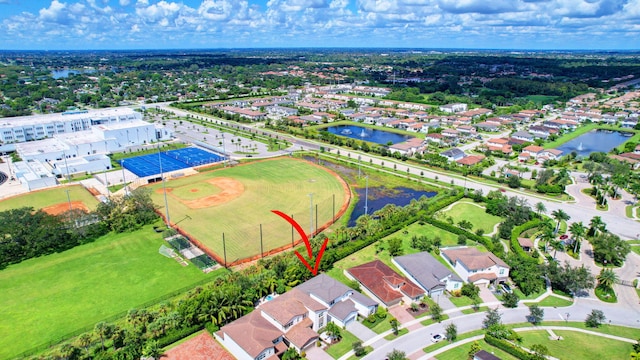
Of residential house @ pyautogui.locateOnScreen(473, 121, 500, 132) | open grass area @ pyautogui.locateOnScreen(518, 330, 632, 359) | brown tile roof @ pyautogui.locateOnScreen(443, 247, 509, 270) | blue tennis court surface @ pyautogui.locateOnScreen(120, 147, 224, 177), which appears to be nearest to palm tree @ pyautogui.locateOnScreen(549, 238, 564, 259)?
brown tile roof @ pyautogui.locateOnScreen(443, 247, 509, 270)

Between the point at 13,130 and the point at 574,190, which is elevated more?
the point at 13,130

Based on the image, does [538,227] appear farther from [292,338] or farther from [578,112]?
[578,112]

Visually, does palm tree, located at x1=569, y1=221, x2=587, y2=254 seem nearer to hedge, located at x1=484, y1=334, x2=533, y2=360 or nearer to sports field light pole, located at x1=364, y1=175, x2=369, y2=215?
hedge, located at x1=484, y1=334, x2=533, y2=360

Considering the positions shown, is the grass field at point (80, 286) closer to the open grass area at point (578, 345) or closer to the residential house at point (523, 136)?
the open grass area at point (578, 345)

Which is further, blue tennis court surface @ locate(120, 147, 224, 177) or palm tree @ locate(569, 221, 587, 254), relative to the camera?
blue tennis court surface @ locate(120, 147, 224, 177)

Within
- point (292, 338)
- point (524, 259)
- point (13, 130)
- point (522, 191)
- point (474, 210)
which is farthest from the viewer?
point (13, 130)

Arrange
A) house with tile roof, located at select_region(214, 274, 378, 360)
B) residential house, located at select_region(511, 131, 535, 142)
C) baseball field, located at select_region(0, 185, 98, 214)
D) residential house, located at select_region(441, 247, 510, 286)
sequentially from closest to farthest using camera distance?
house with tile roof, located at select_region(214, 274, 378, 360) < residential house, located at select_region(441, 247, 510, 286) < baseball field, located at select_region(0, 185, 98, 214) < residential house, located at select_region(511, 131, 535, 142)

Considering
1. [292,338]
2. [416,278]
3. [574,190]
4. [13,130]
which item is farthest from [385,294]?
[13,130]

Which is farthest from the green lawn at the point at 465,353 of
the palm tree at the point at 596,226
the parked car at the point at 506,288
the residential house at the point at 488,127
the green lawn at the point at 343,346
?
the residential house at the point at 488,127
